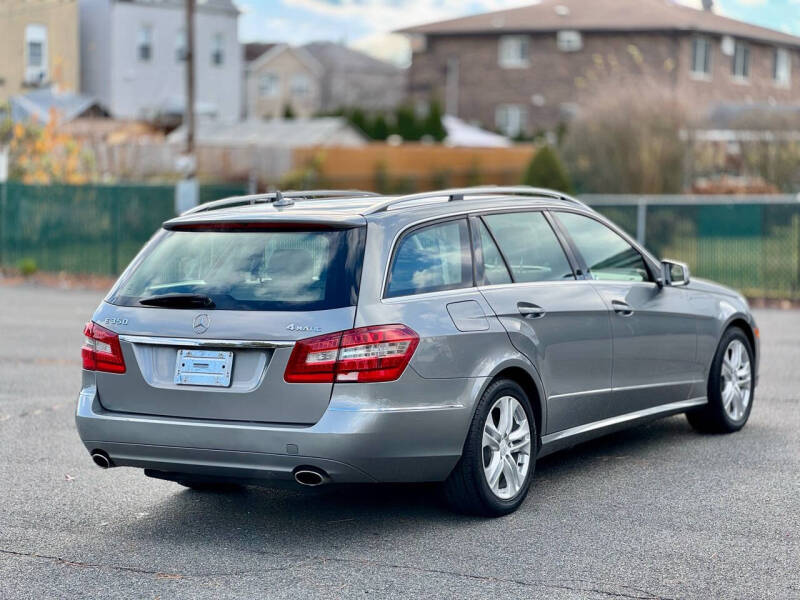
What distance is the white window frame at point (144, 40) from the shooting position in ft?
174

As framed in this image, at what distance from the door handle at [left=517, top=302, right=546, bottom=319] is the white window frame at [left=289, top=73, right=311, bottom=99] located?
69.9 metres

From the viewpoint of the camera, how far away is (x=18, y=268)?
2570 centimetres

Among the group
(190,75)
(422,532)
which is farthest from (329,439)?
(190,75)

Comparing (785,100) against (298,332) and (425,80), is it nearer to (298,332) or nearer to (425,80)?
(298,332)

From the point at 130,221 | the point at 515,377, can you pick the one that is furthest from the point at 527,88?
the point at 515,377

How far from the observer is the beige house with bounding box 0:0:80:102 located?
155 feet

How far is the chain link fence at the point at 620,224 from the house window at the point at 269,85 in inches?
1937

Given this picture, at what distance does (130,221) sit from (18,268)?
251cm

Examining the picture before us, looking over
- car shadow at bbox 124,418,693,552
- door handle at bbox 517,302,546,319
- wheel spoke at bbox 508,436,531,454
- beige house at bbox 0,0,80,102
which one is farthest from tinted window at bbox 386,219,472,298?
beige house at bbox 0,0,80,102

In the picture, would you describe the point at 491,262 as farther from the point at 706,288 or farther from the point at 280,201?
the point at 706,288

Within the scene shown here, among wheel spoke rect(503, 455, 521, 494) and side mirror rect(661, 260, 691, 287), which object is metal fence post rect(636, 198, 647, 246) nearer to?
side mirror rect(661, 260, 691, 287)

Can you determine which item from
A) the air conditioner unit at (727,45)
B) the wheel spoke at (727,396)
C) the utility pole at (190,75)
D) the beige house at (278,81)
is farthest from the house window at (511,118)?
the wheel spoke at (727,396)

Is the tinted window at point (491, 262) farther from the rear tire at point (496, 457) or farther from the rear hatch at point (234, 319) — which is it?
the rear hatch at point (234, 319)

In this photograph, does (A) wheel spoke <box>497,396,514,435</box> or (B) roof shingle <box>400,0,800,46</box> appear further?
(B) roof shingle <box>400,0,800,46</box>
